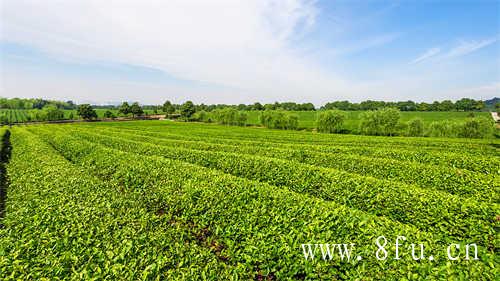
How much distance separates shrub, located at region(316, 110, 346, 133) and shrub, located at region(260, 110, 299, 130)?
10431mm

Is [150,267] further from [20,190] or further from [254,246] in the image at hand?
[20,190]

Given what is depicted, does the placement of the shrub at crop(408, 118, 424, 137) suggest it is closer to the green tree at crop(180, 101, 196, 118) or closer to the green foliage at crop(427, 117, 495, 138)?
the green foliage at crop(427, 117, 495, 138)

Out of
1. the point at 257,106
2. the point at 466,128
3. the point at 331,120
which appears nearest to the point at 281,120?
the point at 331,120

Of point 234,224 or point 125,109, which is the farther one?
point 125,109

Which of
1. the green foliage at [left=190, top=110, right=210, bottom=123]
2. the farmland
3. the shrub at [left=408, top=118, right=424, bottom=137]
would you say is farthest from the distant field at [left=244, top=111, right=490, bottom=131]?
the farmland

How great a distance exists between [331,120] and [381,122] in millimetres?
13645

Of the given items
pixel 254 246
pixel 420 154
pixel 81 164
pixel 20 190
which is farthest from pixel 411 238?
pixel 81 164

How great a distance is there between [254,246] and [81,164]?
53.6ft

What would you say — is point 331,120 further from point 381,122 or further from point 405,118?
point 405,118

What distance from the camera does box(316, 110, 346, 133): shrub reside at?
216 feet

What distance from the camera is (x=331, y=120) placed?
217 ft

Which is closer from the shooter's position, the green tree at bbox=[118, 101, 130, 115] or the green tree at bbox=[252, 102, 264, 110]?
the green tree at bbox=[118, 101, 130, 115]

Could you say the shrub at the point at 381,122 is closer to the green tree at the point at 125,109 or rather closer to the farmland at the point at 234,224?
the farmland at the point at 234,224

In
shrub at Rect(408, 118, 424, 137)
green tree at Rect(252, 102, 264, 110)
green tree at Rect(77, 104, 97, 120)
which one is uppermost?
green tree at Rect(252, 102, 264, 110)
